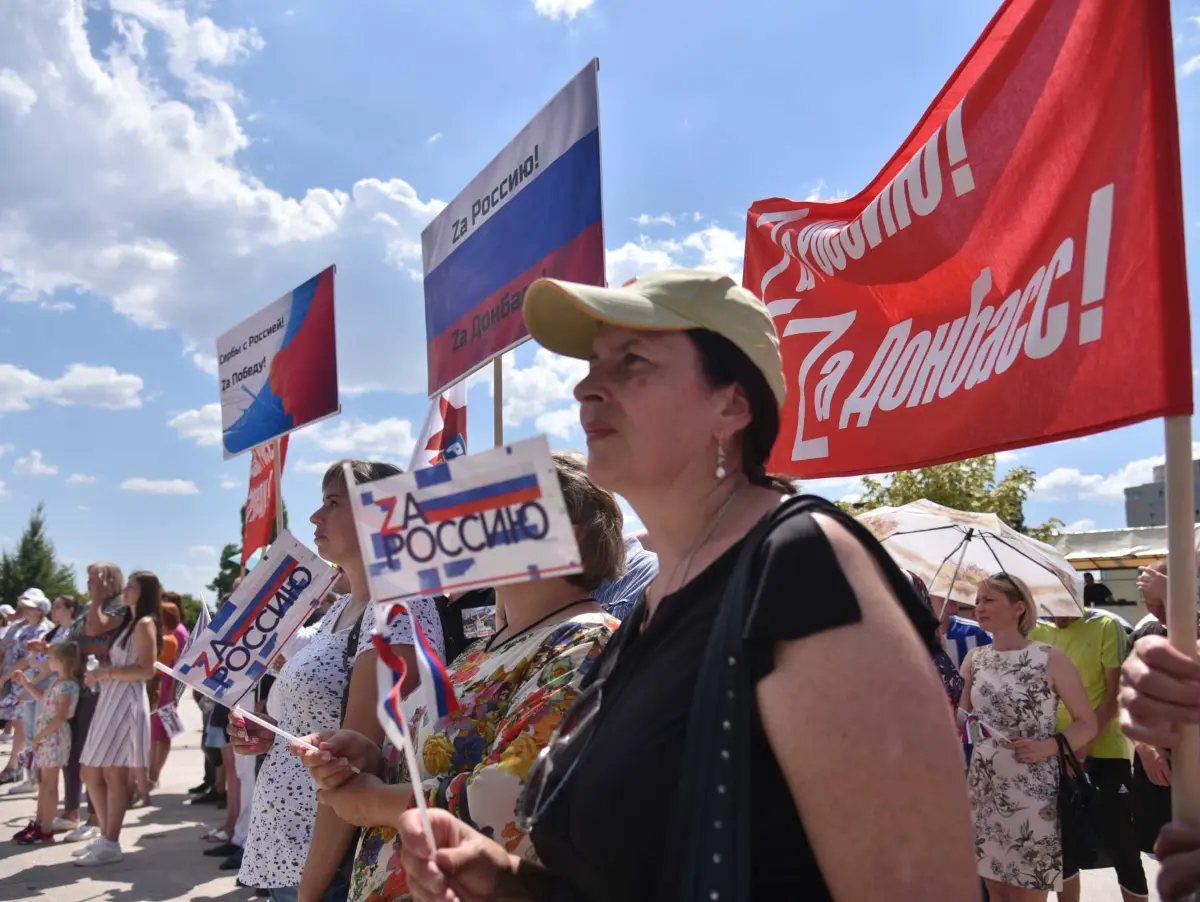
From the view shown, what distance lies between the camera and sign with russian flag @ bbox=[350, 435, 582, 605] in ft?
4.68

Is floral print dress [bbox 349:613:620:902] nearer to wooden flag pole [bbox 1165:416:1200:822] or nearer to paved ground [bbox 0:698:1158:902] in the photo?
wooden flag pole [bbox 1165:416:1200:822]

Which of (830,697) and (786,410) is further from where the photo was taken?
(786,410)

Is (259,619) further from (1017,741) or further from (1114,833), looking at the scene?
(1114,833)

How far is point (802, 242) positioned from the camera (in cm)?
319

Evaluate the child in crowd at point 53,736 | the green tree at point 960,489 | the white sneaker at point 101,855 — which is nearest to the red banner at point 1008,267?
the white sneaker at point 101,855

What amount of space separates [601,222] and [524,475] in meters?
2.32

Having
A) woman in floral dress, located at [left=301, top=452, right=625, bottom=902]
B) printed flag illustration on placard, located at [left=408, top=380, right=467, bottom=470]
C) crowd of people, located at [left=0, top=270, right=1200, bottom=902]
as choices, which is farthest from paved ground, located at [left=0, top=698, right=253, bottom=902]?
woman in floral dress, located at [left=301, top=452, right=625, bottom=902]

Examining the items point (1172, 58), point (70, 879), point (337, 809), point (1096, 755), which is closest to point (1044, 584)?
point (1096, 755)

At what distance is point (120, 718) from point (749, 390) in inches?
274

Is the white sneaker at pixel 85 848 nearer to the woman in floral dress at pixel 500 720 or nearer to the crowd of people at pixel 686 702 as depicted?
the crowd of people at pixel 686 702

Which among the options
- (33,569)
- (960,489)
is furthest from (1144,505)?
(33,569)

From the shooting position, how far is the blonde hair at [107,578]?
7.14m

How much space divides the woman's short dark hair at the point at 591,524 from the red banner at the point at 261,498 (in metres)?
4.26

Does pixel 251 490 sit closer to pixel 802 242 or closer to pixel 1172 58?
pixel 802 242
